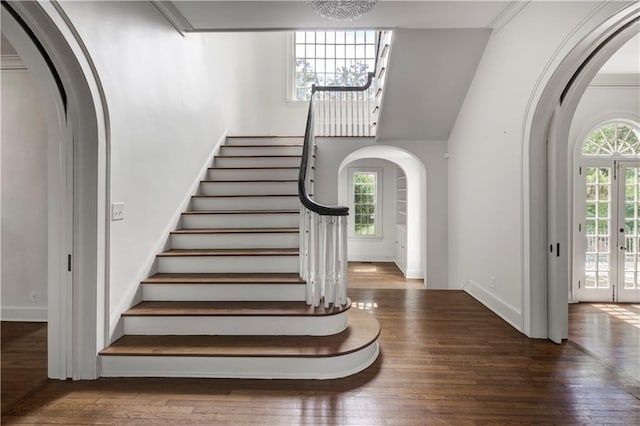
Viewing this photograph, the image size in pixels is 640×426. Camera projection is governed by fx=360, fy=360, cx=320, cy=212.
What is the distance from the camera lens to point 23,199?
3900 millimetres

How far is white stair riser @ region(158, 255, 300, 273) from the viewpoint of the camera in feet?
11.1

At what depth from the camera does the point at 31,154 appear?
388 centimetres

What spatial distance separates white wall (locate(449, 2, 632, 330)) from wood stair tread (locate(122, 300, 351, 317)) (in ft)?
6.17

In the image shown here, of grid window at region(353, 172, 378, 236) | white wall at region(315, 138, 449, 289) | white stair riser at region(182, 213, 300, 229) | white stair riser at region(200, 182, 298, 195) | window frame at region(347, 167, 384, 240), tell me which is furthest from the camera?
grid window at region(353, 172, 378, 236)

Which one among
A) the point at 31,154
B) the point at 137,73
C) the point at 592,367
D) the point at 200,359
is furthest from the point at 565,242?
the point at 31,154

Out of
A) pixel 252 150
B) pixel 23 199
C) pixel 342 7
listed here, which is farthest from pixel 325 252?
pixel 23 199

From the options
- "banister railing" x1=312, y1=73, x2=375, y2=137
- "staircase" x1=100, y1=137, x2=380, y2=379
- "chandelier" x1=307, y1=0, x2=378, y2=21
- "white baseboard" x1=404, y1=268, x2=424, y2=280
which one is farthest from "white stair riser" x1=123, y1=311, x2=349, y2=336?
"white baseboard" x1=404, y1=268, x2=424, y2=280

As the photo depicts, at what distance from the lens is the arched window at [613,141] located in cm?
482

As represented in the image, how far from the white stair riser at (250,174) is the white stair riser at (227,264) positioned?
1700 mm

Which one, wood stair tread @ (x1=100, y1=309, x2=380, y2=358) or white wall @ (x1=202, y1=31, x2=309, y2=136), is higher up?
white wall @ (x1=202, y1=31, x2=309, y2=136)

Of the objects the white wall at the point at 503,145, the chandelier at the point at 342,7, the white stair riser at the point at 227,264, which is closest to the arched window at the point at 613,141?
the white wall at the point at 503,145

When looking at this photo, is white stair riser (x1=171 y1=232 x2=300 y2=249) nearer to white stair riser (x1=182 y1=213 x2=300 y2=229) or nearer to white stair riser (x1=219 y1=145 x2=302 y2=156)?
white stair riser (x1=182 y1=213 x2=300 y2=229)

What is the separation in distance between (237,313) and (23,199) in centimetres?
296

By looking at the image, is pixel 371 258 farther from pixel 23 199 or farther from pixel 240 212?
pixel 23 199
